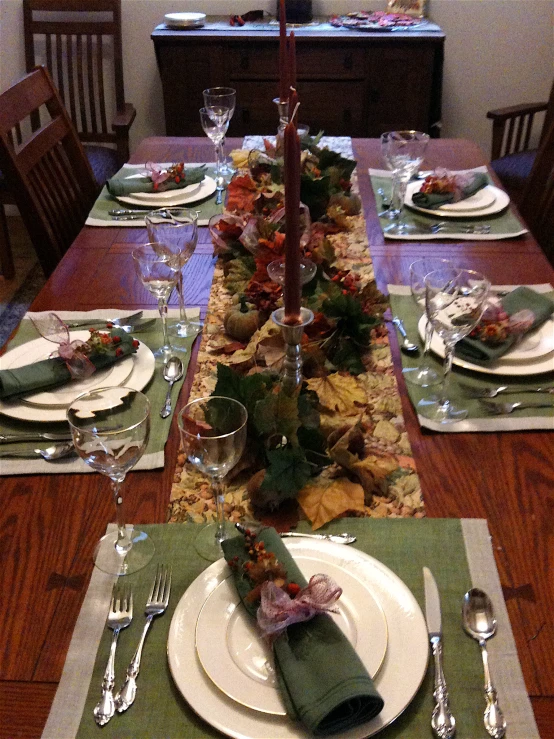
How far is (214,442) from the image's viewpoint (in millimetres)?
631

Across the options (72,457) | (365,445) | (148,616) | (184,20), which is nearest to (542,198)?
(365,445)

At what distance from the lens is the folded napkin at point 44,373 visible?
854mm

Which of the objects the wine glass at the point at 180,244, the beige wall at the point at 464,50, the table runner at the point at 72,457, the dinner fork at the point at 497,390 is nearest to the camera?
the table runner at the point at 72,457

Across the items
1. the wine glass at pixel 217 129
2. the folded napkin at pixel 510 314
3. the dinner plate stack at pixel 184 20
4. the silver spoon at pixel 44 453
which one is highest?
the dinner plate stack at pixel 184 20

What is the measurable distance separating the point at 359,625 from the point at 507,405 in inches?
16.1

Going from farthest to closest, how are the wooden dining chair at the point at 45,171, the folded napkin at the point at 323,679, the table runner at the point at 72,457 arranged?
the wooden dining chair at the point at 45,171, the table runner at the point at 72,457, the folded napkin at the point at 323,679

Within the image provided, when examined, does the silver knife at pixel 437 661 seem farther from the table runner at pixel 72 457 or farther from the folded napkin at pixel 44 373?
the folded napkin at pixel 44 373

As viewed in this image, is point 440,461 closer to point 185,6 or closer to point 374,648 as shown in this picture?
point 374,648

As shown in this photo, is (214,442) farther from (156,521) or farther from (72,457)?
(72,457)

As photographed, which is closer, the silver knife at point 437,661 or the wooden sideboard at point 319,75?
the silver knife at point 437,661

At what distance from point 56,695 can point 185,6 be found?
10.1 ft

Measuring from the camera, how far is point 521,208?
1789 millimetres

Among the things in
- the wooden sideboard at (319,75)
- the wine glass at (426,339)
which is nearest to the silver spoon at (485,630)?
the wine glass at (426,339)

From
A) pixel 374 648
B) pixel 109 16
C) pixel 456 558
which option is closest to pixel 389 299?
pixel 456 558
